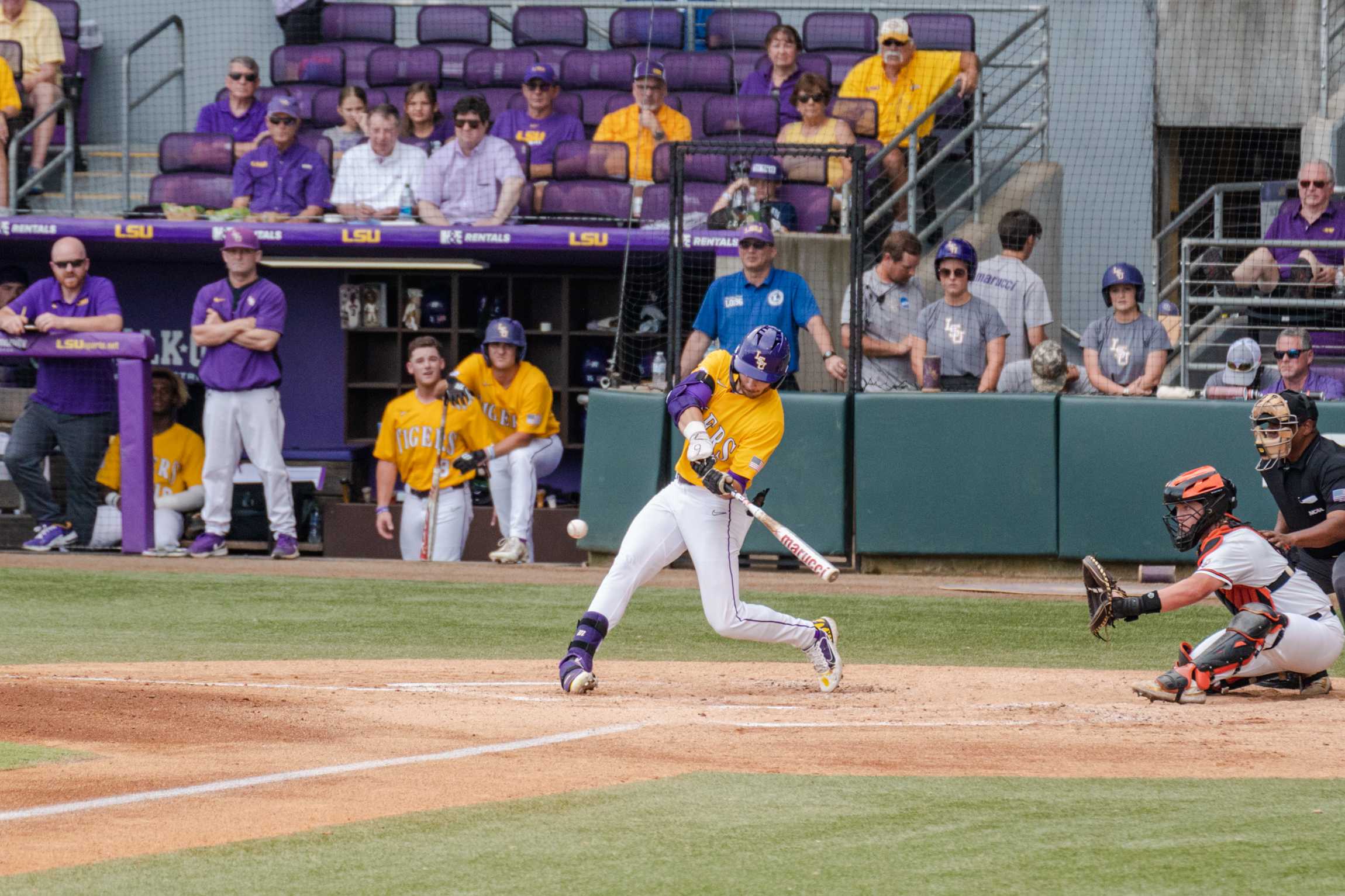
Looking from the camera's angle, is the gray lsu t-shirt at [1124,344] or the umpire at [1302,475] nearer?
the umpire at [1302,475]

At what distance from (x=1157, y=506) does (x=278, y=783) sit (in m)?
7.53

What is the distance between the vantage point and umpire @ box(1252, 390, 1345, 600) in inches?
295

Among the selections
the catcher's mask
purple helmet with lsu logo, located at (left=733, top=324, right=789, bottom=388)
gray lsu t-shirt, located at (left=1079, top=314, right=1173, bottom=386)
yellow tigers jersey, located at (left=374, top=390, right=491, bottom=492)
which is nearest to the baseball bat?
purple helmet with lsu logo, located at (left=733, top=324, right=789, bottom=388)

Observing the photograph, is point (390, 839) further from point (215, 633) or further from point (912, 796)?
point (215, 633)

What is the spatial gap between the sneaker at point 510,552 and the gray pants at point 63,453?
9.78ft

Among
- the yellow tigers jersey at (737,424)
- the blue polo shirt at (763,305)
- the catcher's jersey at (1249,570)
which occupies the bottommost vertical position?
the catcher's jersey at (1249,570)

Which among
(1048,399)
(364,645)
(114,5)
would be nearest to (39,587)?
(364,645)

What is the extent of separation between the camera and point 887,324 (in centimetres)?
1189

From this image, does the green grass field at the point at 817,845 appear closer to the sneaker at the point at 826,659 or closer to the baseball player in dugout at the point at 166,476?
the sneaker at the point at 826,659

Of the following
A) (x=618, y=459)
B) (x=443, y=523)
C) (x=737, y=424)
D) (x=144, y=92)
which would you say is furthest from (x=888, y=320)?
(x=144, y=92)

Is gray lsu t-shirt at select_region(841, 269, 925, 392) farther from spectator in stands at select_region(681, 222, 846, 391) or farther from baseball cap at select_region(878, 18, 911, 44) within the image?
baseball cap at select_region(878, 18, 911, 44)

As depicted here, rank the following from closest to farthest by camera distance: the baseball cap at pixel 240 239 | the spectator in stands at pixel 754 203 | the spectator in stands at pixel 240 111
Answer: the baseball cap at pixel 240 239 < the spectator in stands at pixel 754 203 < the spectator in stands at pixel 240 111

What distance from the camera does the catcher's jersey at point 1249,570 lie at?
6.75 m

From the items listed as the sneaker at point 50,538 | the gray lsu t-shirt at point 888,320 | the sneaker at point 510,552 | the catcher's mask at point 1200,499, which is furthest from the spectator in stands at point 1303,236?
the sneaker at point 50,538
